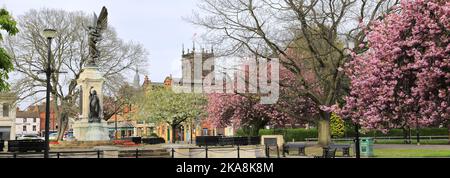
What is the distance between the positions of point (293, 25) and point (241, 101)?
39.3 ft

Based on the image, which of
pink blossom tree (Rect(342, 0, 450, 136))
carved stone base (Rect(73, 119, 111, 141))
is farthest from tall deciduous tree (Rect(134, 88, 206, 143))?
pink blossom tree (Rect(342, 0, 450, 136))

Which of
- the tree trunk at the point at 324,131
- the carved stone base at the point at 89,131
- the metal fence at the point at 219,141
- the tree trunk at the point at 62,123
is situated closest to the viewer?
the metal fence at the point at 219,141

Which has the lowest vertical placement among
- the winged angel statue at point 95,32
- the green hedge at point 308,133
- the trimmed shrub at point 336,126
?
the green hedge at point 308,133

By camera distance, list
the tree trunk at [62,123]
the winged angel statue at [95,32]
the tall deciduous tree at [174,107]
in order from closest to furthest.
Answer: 1. the winged angel statue at [95,32]
2. the tree trunk at [62,123]
3. the tall deciduous tree at [174,107]

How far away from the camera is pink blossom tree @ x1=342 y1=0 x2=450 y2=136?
16.1 meters

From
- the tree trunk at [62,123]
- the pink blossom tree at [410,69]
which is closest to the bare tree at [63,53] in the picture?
the tree trunk at [62,123]

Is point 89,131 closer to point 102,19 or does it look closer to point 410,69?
point 102,19

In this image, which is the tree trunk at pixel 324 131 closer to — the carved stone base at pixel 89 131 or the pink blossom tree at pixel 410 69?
the pink blossom tree at pixel 410 69

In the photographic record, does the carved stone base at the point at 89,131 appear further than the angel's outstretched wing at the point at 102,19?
No

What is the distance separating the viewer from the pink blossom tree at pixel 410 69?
16125 millimetres

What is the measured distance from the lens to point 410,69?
56.1ft

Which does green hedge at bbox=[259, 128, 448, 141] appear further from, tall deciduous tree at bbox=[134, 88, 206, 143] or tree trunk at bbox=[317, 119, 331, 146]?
tree trunk at bbox=[317, 119, 331, 146]
